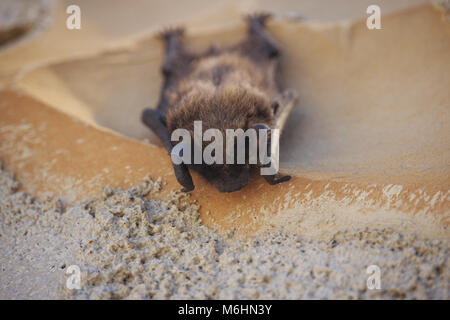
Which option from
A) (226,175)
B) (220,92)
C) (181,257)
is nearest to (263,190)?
(226,175)

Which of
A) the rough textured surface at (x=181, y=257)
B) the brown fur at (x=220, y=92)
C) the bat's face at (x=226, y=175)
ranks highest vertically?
the brown fur at (x=220, y=92)

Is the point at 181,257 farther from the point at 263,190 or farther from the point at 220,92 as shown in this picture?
the point at 220,92

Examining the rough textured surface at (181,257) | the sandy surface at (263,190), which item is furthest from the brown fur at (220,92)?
the rough textured surface at (181,257)

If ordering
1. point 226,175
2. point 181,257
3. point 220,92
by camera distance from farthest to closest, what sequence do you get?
point 220,92 < point 226,175 < point 181,257

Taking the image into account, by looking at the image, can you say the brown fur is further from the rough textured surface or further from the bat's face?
the rough textured surface

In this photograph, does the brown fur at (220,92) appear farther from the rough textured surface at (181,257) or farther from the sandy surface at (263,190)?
the rough textured surface at (181,257)
